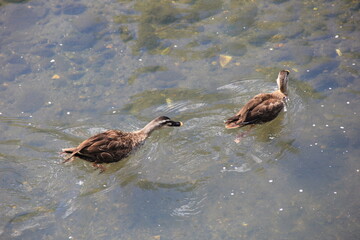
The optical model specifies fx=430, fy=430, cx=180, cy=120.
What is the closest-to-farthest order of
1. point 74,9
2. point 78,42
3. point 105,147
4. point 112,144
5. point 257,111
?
point 105,147, point 112,144, point 257,111, point 78,42, point 74,9

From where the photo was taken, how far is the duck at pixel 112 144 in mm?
8398

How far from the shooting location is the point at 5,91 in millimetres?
10484

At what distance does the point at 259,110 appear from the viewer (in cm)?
913

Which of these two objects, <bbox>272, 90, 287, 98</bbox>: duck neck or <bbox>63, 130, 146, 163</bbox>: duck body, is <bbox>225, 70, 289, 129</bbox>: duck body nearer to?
<bbox>272, 90, 287, 98</bbox>: duck neck

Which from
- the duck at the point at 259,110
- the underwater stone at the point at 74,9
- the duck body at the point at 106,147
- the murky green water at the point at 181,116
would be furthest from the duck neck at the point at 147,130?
the underwater stone at the point at 74,9

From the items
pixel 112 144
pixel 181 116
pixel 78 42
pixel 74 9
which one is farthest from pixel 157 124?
pixel 74 9

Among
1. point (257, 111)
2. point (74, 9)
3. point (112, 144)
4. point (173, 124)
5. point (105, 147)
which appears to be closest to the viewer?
point (105, 147)

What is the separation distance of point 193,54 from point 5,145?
16.5ft

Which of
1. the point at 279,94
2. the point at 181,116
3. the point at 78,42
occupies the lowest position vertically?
the point at 181,116

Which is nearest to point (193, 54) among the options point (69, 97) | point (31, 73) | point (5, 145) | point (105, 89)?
point (105, 89)

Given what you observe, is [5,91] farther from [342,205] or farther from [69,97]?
[342,205]

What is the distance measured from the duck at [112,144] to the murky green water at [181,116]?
344mm

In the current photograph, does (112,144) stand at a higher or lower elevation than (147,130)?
higher

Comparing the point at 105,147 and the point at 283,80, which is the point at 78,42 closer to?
the point at 105,147
